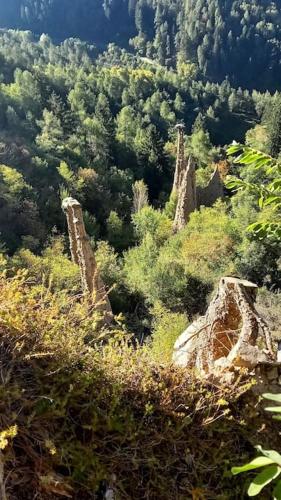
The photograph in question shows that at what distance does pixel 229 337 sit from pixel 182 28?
112 metres

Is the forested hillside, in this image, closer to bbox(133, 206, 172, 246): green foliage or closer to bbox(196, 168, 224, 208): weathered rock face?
bbox(196, 168, 224, 208): weathered rock face

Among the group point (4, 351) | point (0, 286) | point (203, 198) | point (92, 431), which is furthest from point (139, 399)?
point (203, 198)

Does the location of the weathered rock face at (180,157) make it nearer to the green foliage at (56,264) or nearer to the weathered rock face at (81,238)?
the green foliage at (56,264)

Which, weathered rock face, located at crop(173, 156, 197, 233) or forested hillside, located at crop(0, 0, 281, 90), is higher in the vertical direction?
forested hillside, located at crop(0, 0, 281, 90)

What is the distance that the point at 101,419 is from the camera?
2074 mm

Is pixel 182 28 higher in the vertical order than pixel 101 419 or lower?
higher

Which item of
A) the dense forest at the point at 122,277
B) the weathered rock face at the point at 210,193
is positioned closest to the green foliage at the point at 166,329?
A: the dense forest at the point at 122,277

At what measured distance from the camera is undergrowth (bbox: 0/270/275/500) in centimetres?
187

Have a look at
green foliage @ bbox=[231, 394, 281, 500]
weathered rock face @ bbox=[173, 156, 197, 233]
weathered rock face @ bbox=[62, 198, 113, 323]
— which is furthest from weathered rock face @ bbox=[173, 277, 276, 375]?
weathered rock face @ bbox=[173, 156, 197, 233]

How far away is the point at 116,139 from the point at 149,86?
2185 cm

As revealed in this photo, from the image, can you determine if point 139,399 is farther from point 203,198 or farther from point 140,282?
point 203,198

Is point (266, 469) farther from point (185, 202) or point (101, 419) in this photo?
point (185, 202)

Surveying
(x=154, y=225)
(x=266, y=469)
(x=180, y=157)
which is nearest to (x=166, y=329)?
(x=266, y=469)

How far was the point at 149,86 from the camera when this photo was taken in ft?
196
